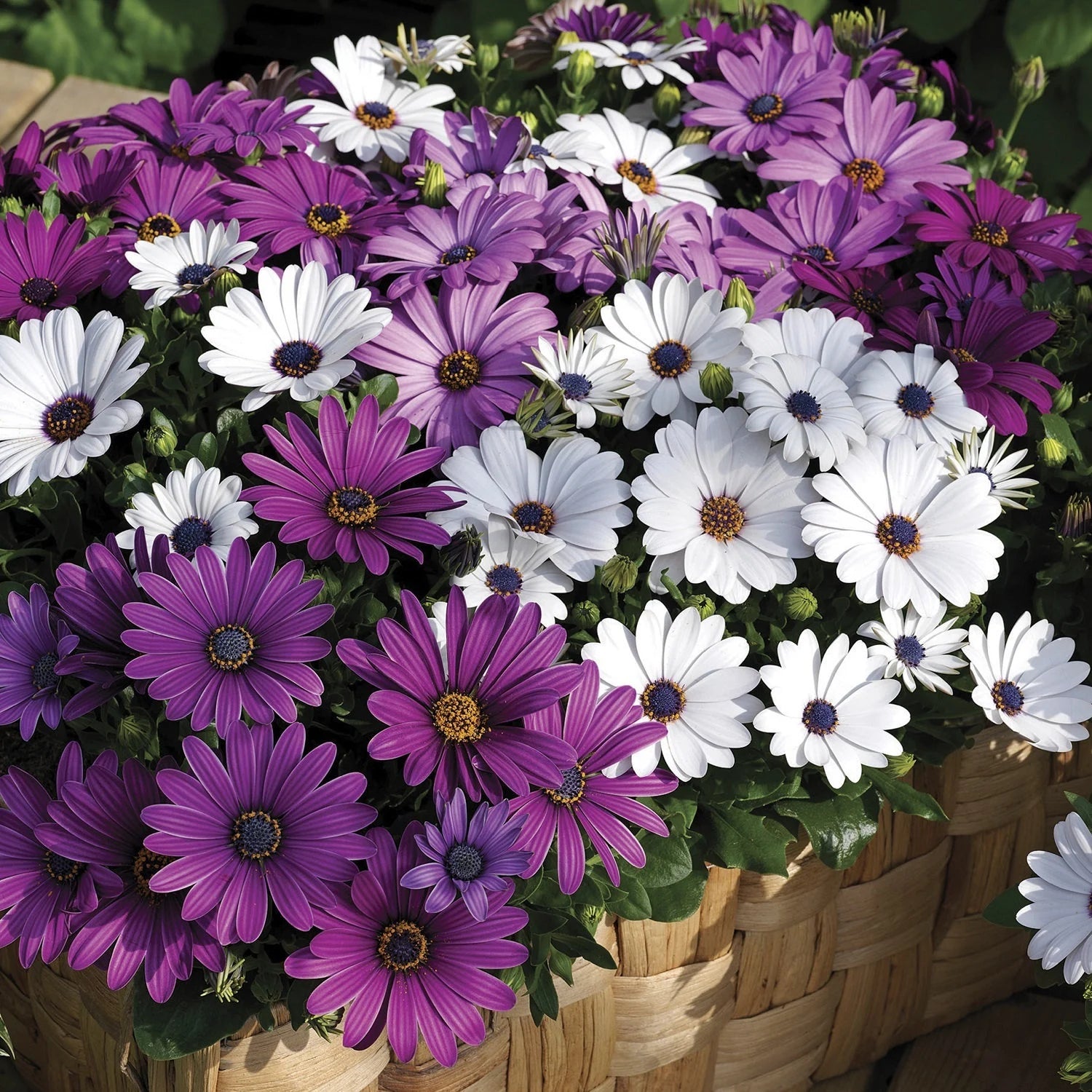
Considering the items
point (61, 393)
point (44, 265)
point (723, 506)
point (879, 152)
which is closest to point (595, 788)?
point (723, 506)

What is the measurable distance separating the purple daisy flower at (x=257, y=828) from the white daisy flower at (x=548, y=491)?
0.16 m

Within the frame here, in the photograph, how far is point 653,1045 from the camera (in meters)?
0.84

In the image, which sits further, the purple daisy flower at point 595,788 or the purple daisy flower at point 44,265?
the purple daisy flower at point 44,265

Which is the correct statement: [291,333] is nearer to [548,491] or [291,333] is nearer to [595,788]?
[548,491]

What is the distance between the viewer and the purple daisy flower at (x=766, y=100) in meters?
1.00

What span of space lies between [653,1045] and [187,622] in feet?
1.39

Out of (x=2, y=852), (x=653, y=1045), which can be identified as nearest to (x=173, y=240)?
(x=2, y=852)

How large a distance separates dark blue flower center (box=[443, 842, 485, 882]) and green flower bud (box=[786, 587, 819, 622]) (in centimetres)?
23

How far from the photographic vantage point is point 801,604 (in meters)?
0.72

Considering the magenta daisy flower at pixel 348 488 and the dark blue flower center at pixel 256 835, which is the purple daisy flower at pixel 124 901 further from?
the magenta daisy flower at pixel 348 488

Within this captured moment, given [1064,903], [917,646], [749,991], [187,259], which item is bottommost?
[749,991]

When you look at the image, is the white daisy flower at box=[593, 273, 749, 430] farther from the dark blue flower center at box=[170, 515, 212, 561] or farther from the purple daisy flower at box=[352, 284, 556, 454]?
the dark blue flower center at box=[170, 515, 212, 561]

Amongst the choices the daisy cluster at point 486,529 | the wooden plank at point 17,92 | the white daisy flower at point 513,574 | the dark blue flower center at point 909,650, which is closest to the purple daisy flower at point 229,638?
the daisy cluster at point 486,529

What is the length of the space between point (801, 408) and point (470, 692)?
0.83 ft
